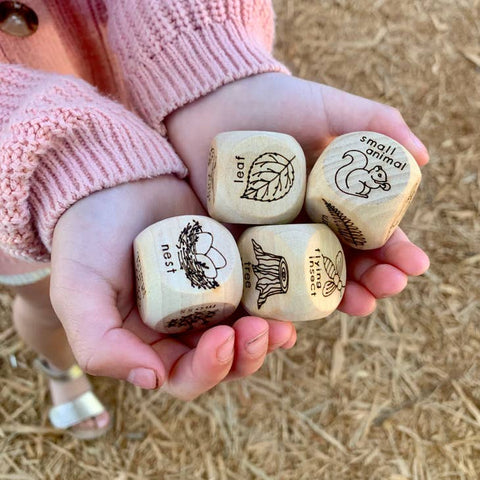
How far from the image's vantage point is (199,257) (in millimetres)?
725

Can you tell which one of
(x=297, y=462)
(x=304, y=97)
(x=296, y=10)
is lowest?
(x=297, y=462)

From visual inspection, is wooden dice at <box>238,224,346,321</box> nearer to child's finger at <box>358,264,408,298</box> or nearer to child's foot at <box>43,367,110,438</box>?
child's finger at <box>358,264,408,298</box>

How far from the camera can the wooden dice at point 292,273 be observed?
74 centimetres

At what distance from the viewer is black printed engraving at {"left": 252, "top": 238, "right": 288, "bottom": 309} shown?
747mm

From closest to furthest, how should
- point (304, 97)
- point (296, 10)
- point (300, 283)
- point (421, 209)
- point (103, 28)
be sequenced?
point (300, 283), point (304, 97), point (103, 28), point (421, 209), point (296, 10)

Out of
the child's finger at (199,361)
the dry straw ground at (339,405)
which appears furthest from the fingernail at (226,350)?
the dry straw ground at (339,405)

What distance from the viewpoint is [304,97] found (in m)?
0.85

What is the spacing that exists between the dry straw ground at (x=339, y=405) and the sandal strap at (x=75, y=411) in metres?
Answer: 0.03

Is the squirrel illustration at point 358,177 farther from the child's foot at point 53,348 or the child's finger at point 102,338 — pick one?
the child's foot at point 53,348

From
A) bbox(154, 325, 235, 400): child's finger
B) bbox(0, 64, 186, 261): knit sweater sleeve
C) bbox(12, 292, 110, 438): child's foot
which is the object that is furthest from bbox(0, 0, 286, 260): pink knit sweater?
bbox(12, 292, 110, 438): child's foot

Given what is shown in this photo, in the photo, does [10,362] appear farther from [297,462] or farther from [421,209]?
[421,209]

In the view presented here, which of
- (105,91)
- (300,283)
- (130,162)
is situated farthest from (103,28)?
(300,283)

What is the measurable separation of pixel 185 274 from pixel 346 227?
22 centimetres

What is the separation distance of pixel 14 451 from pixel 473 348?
959 millimetres
